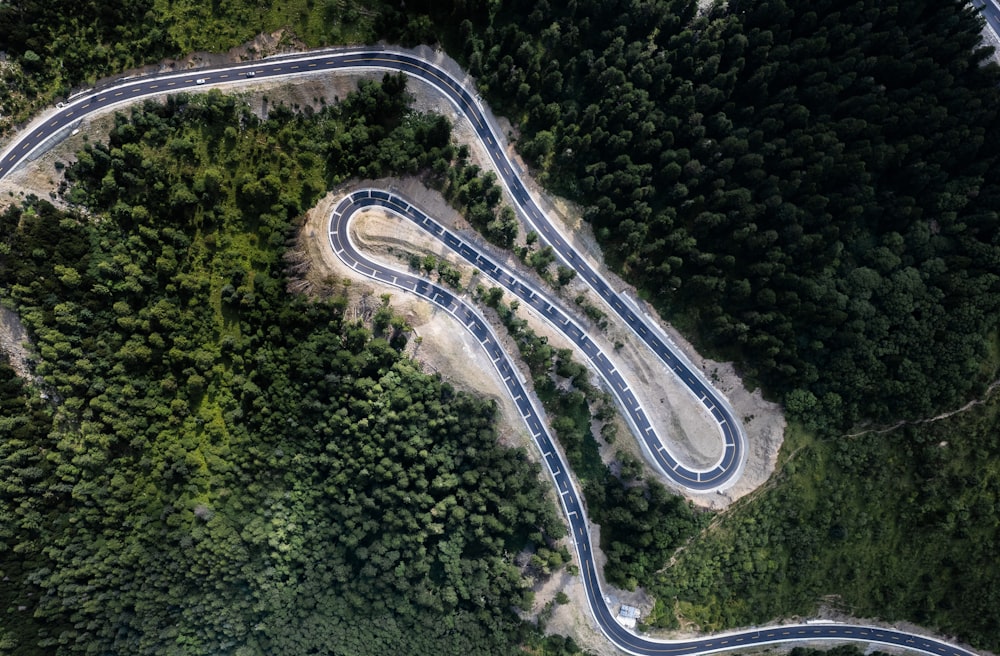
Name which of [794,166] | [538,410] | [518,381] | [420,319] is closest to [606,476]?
[538,410]

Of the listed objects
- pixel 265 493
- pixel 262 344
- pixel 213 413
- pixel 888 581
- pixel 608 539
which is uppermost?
pixel 262 344

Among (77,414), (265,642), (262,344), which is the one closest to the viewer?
(77,414)

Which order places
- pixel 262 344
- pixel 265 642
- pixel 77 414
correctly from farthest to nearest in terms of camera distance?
pixel 265 642
pixel 262 344
pixel 77 414

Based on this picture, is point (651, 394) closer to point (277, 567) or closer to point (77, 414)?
point (277, 567)

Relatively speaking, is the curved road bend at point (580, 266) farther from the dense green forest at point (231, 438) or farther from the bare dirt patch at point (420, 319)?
the bare dirt patch at point (420, 319)

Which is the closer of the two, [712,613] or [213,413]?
[213,413]

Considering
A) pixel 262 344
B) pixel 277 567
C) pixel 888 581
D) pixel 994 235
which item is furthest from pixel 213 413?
pixel 994 235

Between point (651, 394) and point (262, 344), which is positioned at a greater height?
point (262, 344)
